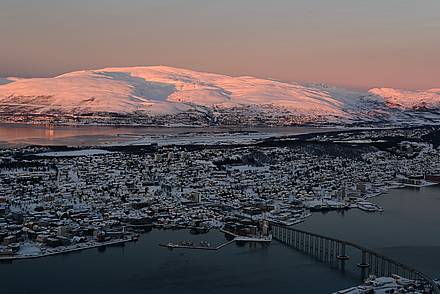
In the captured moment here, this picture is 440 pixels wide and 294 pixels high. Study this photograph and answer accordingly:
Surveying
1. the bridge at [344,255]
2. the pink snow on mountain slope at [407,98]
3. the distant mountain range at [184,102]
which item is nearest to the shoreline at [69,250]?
the bridge at [344,255]

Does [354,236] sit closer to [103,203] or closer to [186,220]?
[186,220]

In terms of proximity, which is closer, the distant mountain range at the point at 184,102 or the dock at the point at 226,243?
the dock at the point at 226,243

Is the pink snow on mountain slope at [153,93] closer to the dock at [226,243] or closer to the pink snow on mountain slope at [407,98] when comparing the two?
the pink snow on mountain slope at [407,98]

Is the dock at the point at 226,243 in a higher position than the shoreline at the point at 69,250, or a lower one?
higher

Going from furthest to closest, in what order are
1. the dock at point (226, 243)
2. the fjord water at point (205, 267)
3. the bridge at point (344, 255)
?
1. the dock at point (226, 243)
2. the bridge at point (344, 255)
3. the fjord water at point (205, 267)

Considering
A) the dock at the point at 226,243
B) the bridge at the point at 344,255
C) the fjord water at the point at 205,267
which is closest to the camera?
the fjord water at the point at 205,267

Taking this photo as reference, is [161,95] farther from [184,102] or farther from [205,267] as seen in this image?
[205,267]
